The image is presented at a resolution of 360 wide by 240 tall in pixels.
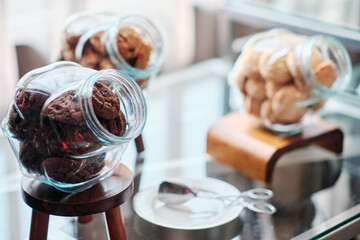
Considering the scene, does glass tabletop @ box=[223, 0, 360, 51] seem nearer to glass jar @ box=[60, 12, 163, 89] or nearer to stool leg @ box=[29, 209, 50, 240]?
glass jar @ box=[60, 12, 163, 89]

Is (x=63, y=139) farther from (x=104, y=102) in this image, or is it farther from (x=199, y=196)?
(x=199, y=196)

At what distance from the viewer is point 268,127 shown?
0.86 meters

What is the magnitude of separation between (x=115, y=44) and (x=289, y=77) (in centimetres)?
26

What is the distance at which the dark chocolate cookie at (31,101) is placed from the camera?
544mm

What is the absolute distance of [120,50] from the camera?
2.43 feet

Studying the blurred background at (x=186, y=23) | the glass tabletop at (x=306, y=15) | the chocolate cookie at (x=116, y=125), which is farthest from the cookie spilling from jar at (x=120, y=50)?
the glass tabletop at (x=306, y=15)

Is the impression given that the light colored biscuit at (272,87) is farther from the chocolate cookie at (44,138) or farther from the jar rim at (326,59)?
the chocolate cookie at (44,138)

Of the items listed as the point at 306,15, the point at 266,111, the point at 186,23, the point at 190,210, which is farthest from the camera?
the point at 186,23

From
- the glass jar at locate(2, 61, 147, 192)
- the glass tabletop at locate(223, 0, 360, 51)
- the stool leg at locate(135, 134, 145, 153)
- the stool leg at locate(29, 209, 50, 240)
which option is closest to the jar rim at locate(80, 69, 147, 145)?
the glass jar at locate(2, 61, 147, 192)

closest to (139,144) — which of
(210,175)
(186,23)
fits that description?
(210,175)

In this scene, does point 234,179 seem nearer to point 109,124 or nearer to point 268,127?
point 268,127

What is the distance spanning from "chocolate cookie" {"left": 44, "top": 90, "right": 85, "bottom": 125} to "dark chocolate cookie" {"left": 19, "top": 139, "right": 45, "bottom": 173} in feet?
0.15

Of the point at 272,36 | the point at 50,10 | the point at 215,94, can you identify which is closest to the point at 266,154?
the point at 272,36

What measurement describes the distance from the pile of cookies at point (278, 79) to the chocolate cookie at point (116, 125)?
1.00 ft
